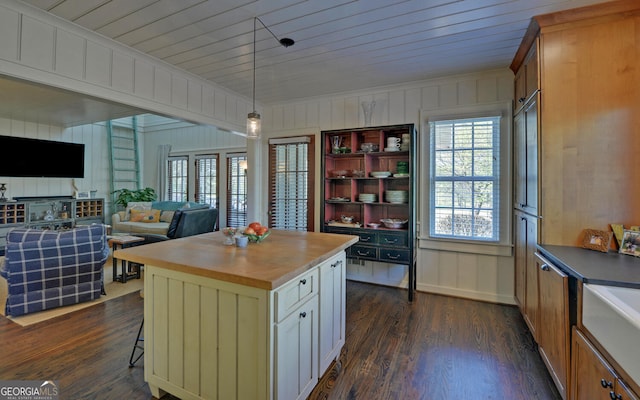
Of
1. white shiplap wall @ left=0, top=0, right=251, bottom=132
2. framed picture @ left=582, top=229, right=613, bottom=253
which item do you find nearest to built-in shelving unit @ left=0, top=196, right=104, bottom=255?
white shiplap wall @ left=0, top=0, right=251, bottom=132

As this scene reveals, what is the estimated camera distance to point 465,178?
11.3ft

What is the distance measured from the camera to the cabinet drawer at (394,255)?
3371 mm

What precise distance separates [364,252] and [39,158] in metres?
6.68

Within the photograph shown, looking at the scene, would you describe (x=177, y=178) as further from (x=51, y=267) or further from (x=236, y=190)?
Result: (x=51, y=267)

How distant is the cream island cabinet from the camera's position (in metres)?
1.41

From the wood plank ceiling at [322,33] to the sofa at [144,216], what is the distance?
399 centimetres

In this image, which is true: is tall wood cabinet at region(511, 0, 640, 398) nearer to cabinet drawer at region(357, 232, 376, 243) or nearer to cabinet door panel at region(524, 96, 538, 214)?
cabinet door panel at region(524, 96, 538, 214)

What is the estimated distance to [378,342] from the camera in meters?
2.48

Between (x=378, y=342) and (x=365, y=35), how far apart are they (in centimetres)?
267

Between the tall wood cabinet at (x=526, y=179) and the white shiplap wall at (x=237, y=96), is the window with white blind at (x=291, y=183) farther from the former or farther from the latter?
the tall wood cabinet at (x=526, y=179)

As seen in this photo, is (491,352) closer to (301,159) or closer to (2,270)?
(301,159)

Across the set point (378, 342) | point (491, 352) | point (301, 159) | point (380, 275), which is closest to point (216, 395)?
point (378, 342)

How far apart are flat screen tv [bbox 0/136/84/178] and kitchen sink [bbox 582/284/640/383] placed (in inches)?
320

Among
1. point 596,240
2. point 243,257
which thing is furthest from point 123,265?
point 596,240
